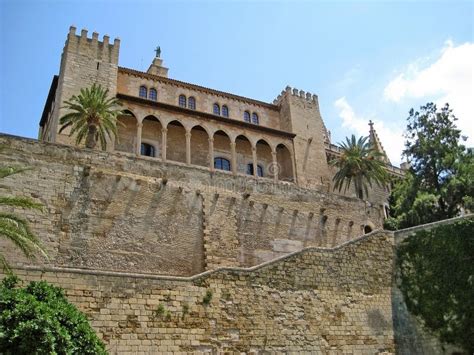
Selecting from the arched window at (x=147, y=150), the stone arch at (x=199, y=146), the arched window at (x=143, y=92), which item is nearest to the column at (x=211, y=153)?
the stone arch at (x=199, y=146)

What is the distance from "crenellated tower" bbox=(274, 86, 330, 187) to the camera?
38.2 meters

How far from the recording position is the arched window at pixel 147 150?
Answer: 33.5 m

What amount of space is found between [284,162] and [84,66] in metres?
15.8

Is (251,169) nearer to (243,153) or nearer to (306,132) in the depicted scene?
(243,153)

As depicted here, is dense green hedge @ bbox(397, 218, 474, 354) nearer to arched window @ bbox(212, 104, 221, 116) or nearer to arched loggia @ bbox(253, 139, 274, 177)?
arched loggia @ bbox(253, 139, 274, 177)

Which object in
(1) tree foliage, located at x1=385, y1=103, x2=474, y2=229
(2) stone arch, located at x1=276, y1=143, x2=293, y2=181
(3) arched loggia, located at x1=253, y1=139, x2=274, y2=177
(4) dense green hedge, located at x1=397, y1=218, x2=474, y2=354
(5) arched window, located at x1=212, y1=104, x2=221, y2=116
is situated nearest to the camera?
(4) dense green hedge, located at x1=397, y1=218, x2=474, y2=354

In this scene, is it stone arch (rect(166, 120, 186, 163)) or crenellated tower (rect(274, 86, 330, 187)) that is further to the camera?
crenellated tower (rect(274, 86, 330, 187))

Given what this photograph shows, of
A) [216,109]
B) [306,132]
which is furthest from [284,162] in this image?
[216,109]

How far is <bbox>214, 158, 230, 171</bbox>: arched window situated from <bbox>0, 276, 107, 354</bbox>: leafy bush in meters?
24.5

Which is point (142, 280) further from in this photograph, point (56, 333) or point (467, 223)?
point (467, 223)

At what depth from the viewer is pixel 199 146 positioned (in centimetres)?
3572

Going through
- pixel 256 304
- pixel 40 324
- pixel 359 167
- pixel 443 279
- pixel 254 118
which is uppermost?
pixel 254 118

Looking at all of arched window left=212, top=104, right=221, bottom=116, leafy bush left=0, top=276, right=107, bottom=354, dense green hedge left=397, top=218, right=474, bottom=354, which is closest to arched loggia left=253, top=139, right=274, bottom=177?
arched window left=212, top=104, right=221, bottom=116

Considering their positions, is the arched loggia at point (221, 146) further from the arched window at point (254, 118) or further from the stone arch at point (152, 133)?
the stone arch at point (152, 133)
